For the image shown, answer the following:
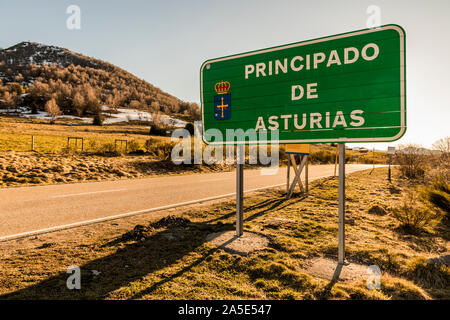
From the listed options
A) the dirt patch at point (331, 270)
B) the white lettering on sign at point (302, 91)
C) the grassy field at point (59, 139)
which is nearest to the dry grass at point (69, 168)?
the grassy field at point (59, 139)

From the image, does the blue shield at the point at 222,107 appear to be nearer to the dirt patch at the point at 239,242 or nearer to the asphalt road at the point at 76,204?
the dirt patch at the point at 239,242

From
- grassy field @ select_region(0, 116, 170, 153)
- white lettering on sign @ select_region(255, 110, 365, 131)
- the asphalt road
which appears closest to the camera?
white lettering on sign @ select_region(255, 110, 365, 131)

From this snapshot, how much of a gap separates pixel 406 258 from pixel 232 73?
3.86 metres

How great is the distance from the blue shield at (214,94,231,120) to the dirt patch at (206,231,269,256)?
2.03 metres

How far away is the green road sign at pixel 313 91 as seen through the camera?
10.4 feet

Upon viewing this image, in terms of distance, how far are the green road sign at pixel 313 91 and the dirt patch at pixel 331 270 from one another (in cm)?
163

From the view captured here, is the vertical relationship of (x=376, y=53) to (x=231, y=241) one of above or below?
above

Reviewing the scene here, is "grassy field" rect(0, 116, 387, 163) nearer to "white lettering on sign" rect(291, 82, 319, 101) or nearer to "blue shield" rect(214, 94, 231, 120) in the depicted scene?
"blue shield" rect(214, 94, 231, 120)

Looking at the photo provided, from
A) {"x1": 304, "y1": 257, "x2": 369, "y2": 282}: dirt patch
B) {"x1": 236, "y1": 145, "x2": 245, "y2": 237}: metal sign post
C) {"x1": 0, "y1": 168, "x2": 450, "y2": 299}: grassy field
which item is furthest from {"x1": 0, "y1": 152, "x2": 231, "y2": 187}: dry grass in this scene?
{"x1": 304, "y1": 257, "x2": 369, "y2": 282}: dirt patch

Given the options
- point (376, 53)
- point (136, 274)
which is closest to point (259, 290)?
point (136, 274)

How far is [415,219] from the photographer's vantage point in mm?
4895

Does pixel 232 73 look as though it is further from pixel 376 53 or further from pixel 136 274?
pixel 136 274

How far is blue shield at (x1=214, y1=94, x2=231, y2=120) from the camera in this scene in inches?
177

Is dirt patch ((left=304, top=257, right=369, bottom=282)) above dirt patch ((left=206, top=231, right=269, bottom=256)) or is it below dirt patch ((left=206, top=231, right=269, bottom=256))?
below
